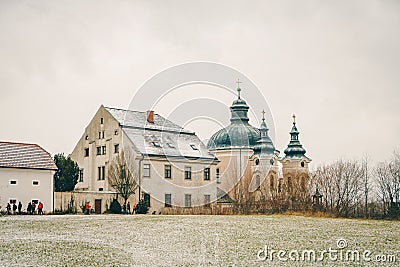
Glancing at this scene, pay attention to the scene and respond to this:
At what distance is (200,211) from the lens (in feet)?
155

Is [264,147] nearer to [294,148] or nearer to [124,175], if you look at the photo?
[294,148]

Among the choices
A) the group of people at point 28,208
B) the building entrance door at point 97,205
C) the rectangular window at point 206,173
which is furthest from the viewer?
the rectangular window at point 206,173

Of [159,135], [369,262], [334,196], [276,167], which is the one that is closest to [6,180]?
[159,135]

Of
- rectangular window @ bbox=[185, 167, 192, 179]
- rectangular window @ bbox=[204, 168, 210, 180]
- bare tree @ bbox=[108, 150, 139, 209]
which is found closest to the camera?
bare tree @ bbox=[108, 150, 139, 209]

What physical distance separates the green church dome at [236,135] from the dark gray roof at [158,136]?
38.8 feet

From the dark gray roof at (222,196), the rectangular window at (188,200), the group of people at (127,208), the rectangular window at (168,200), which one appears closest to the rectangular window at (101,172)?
the group of people at (127,208)

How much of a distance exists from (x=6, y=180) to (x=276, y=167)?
1447 inches

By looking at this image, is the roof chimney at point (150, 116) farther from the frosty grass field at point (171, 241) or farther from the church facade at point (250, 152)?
the frosty grass field at point (171, 241)

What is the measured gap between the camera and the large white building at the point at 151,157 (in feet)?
185

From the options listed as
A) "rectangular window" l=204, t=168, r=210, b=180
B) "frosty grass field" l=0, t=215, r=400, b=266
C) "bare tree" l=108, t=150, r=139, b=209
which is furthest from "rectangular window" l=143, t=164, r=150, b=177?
"frosty grass field" l=0, t=215, r=400, b=266

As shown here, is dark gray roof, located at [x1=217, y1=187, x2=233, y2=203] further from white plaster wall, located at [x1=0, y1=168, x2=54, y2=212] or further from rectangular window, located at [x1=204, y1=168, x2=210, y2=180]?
white plaster wall, located at [x1=0, y1=168, x2=54, y2=212]

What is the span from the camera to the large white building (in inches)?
2216

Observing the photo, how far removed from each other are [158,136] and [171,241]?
3619 centimetres

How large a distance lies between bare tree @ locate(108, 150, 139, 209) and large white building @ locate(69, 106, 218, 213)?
0.45m
